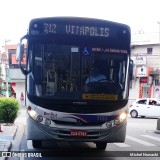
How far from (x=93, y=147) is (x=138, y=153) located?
58.8 inches

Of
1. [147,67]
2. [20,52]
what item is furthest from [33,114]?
[147,67]

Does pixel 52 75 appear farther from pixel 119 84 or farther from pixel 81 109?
pixel 119 84

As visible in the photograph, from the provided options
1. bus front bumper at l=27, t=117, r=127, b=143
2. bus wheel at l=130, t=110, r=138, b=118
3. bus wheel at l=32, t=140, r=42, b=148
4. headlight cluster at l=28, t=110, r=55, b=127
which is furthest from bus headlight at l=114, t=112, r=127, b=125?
bus wheel at l=130, t=110, r=138, b=118

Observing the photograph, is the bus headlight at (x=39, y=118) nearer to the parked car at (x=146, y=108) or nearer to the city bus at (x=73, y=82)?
the city bus at (x=73, y=82)

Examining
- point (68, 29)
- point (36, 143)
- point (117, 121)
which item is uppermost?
point (68, 29)

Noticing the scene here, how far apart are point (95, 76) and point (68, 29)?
134 cm

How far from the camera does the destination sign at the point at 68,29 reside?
8.56m

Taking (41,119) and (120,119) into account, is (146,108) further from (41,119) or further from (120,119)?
(41,119)

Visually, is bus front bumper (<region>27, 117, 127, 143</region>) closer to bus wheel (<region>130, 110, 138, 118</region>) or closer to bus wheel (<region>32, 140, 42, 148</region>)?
bus wheel (<region>32, 140, 42, 148</region>)

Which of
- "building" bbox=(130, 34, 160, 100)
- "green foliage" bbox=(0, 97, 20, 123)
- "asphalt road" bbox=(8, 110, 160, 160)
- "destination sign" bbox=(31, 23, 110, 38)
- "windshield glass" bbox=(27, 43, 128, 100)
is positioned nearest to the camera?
"windshield glass" bbox=(27, 43, 128, 100)

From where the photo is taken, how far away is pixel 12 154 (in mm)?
9102

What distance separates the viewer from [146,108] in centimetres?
2747

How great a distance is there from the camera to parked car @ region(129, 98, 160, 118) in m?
27.0

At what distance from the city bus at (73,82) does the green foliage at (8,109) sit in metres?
8.14
